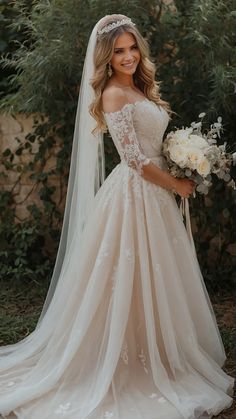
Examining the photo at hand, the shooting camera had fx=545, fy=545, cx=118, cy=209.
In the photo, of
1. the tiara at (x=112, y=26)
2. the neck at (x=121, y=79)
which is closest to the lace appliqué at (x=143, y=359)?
the neck at (x=121, y=79)

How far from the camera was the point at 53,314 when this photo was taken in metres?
3.12

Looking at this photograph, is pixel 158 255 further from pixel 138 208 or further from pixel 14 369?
pixel 14 369

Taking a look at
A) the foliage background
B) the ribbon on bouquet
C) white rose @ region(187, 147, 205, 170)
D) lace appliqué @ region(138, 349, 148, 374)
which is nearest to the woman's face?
white rose @ region(187, 147, 205, 170)

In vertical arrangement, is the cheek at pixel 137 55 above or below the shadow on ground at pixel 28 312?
above

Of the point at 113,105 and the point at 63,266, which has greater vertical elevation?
the point at 113,105

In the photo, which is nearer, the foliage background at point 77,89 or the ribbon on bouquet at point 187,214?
the ribbon on bouquet at point 187,214

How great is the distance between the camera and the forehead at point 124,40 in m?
2.71

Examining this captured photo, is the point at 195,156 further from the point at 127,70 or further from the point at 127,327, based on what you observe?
the point at 127,327

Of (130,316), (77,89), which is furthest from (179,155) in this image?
(77,89)

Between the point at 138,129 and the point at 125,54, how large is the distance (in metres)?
0.38

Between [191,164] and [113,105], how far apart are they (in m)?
0.49

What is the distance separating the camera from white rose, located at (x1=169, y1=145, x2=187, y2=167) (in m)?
2.73

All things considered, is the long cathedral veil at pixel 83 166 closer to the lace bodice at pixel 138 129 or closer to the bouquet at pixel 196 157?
the lace bodice at pixel 138 129

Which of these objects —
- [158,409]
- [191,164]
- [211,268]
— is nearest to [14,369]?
[158,409]
